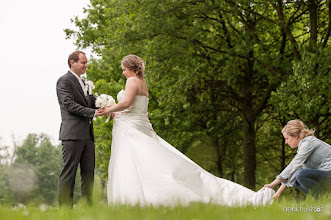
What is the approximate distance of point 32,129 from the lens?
63.6 metres

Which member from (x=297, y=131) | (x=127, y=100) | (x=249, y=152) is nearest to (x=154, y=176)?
(x=127, y=100)

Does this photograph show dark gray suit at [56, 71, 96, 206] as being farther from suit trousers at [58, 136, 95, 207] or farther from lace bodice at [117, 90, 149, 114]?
lace bodice at [117, 90, 149, 114]

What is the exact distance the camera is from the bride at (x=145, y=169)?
6.73 meters

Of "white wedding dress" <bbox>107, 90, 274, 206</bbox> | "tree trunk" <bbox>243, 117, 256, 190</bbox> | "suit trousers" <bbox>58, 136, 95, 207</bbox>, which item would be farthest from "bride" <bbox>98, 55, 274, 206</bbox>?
"tree trunk" <bbox>243, 117, 256, 190</bbox>

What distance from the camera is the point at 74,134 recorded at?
7.02 m

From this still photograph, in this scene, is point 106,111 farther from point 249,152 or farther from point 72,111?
point 249,152

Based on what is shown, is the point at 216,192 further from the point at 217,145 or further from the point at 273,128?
the point at 273,128

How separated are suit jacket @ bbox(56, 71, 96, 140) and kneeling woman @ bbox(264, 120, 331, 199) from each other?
3009 mm

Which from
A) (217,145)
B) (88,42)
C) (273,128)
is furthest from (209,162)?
(88,42)

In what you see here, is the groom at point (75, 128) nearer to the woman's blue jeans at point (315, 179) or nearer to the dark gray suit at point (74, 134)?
the dark gray suit at point (74, 134)

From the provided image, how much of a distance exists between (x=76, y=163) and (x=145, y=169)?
1.07m

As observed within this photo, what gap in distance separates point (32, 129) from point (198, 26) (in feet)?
165

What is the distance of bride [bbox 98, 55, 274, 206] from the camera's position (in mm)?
6730

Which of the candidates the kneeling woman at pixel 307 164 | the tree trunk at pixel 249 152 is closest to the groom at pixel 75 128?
the kneeling woman at pixel 307 164
